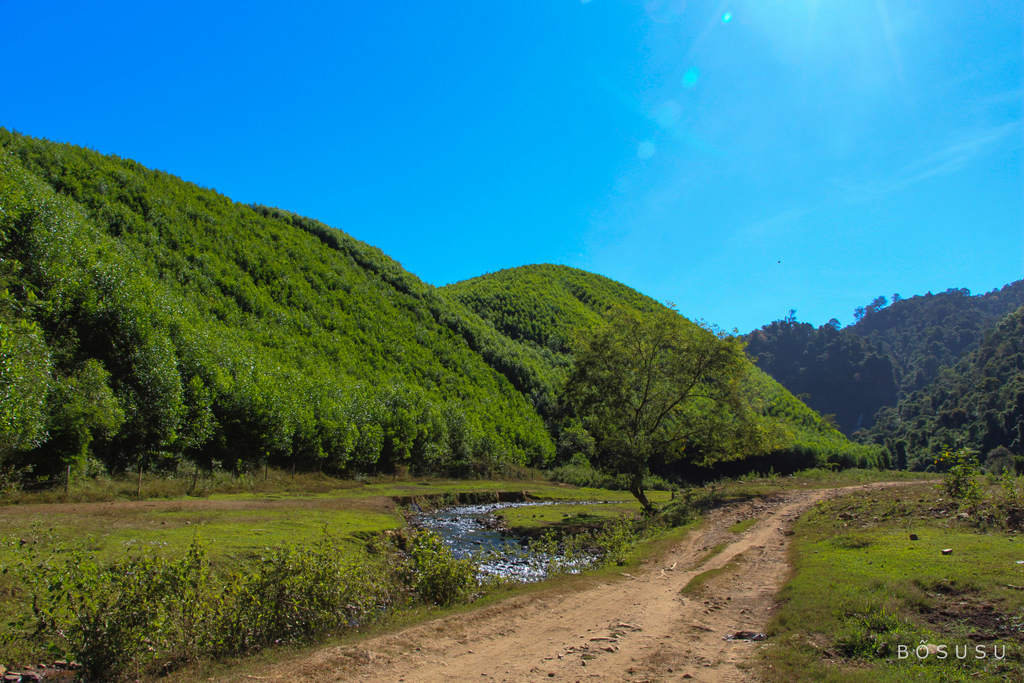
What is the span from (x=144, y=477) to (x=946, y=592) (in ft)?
102

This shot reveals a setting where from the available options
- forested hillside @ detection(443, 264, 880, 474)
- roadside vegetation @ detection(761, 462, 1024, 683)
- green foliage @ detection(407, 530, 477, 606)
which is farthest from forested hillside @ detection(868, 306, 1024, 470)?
green foliage @ detection(407, 530, 477, 606)

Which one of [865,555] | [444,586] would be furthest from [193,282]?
[865,555]

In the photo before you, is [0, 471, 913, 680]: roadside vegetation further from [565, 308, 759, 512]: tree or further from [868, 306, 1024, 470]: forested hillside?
[868, 306, 1024, 470]: forested hillside

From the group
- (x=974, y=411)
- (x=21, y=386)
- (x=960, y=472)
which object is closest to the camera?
(x=960, y=472)

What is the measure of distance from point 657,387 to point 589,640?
→ 65.7 feet

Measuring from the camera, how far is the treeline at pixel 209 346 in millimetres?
23344

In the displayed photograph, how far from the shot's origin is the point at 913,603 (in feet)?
28.7

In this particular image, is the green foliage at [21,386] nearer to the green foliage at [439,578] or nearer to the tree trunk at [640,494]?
the green foliage at [439,578]

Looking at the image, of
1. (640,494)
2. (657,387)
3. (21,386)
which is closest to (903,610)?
(640,494)

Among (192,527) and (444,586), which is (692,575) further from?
(192,527)

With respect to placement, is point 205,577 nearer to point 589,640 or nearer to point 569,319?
point 589,640

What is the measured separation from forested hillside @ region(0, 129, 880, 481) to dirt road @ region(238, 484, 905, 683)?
57.7 feet

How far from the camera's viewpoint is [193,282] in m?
43.0

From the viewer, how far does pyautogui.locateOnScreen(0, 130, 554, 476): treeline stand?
23.3m
